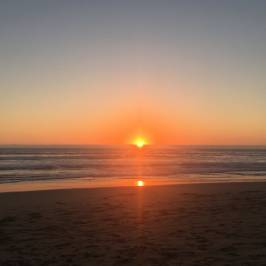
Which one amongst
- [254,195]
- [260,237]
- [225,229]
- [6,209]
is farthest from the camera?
[254,195]

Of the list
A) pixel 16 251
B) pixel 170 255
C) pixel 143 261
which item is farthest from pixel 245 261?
pixel 16 251

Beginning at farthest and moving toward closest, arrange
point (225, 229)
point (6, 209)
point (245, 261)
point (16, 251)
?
point (6, 209) < point (225, 229) < point (16, 251) < point (245, 261)

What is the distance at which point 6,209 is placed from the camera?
37.4 ft

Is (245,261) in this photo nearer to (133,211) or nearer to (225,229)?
(225,229)

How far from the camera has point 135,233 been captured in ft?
26.1

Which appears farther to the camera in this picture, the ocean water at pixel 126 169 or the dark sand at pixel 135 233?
the ocean water at pixel 126 169

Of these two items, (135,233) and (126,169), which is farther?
(126,169)

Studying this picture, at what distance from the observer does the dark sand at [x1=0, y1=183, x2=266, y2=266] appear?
6363 millimetres

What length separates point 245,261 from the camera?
20.0 feet

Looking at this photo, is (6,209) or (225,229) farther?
(6,209)

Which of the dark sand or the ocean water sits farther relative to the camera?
the ocean water

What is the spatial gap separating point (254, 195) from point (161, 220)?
19.6 feet

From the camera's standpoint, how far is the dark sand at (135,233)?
6.36 metres

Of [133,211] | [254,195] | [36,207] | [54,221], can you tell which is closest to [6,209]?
[36,207]
